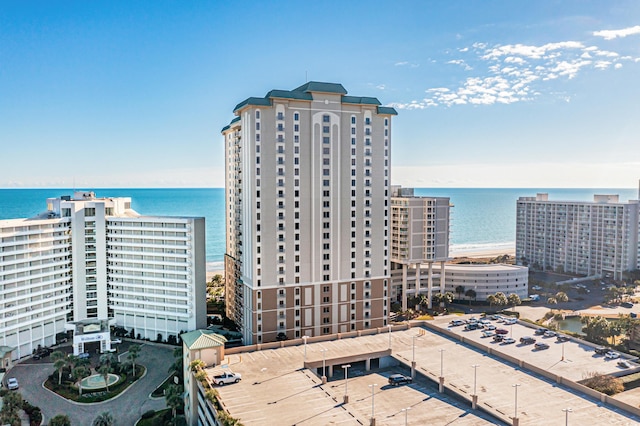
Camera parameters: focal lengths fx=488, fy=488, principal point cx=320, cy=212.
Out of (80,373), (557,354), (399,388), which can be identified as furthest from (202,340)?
(557,354)

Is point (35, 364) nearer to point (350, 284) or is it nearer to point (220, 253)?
point (350, 284)

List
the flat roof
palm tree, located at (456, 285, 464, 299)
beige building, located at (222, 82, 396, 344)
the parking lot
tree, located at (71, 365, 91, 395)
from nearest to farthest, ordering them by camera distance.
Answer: the flat roof
the parking lot
tree, located at (71, 365, 91, 395)
beige building, located at (222, 82, 396, 344)
palm tree, located at (456, 285, 464, 299)

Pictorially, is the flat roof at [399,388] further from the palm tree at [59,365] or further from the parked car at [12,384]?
the parked car at [12,384]

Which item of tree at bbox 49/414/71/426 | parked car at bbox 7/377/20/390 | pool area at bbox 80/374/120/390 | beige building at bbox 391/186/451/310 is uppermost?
beige building at bbox 391/186/451/310

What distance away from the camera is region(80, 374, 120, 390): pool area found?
184 ft

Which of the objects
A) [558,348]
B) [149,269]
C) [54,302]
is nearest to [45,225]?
[54,302]

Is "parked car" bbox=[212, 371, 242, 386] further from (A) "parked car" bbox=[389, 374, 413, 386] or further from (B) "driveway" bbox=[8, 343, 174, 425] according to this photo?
(A) "parked car" bbox=[389, 374, 413, 386]

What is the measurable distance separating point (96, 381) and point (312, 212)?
1316 inches

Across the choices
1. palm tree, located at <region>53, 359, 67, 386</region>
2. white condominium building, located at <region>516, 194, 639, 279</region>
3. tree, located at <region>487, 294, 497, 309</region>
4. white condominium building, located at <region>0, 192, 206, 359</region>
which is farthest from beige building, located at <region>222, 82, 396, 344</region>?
white condominium building, located at <region>516, 194, 639, 279</region>

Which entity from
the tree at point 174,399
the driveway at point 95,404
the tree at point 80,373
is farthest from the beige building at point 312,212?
the tree at point 80,373

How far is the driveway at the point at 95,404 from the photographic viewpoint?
50.4 m

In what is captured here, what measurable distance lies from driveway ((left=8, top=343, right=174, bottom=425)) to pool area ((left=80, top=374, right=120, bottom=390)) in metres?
2.75

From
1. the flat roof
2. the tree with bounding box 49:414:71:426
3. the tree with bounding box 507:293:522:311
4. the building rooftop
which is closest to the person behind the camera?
the flat roof

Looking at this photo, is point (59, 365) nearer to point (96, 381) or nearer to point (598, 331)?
point (96, 381)
